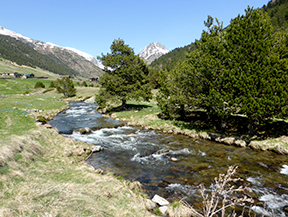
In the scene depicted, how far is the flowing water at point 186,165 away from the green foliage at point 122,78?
15.8 m

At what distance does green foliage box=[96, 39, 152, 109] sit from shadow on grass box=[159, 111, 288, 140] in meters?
9.80

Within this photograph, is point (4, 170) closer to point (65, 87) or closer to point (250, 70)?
point (250, 70)

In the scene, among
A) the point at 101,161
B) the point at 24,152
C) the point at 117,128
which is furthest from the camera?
the point at 117,128

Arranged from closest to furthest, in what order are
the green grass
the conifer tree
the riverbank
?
the conifer tree < the riverbank < the green grass

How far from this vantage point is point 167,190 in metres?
11.1

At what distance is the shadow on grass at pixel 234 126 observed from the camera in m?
19.6

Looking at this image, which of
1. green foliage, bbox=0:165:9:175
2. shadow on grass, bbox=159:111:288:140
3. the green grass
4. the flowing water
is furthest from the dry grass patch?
the green grass

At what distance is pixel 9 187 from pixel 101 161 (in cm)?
847

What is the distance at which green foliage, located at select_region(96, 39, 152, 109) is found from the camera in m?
37.3

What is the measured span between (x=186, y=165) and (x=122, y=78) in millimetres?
28450

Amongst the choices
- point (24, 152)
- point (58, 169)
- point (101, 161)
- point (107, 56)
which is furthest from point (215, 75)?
point (107, 56)

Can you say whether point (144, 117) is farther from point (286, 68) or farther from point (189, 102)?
point (286, 68)

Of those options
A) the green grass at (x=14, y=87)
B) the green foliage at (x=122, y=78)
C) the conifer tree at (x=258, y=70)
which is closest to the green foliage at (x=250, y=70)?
the conifer tree at (x=258, y=70)

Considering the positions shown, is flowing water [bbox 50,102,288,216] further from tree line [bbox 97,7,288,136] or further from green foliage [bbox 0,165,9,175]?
green foliage [bbox 0,165,9,175]
